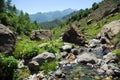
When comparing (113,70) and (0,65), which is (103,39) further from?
(0,65)

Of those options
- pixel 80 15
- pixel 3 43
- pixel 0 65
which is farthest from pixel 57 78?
pixel 80 15

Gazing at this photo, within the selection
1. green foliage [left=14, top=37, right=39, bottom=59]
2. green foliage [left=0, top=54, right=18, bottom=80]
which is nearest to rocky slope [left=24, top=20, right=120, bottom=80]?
green foliage [left=14, top=37, right=39, bottom=59]

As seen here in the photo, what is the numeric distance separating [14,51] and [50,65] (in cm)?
561

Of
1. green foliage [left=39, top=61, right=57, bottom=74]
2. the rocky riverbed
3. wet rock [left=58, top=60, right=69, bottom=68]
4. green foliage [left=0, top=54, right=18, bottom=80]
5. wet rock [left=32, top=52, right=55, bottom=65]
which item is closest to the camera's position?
green foliage [left=0, top=54, right=18, bottom=80]

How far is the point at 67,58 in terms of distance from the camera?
98.6 ft

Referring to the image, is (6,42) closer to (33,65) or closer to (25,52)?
(25,52)

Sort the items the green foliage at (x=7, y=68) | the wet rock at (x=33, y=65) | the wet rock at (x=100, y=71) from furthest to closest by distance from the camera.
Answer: the wet rock at (x=33, y=65), the wet rock at (x=100, y=71), the green foliage at (x=7, y=68)

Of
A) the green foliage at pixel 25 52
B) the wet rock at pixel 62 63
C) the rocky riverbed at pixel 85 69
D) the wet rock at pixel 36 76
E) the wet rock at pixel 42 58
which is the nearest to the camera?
the wet rock at pixel 36 76

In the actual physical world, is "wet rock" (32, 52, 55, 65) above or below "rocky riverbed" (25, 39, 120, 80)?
above

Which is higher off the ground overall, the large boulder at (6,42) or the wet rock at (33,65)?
the large boulder at (6,42)

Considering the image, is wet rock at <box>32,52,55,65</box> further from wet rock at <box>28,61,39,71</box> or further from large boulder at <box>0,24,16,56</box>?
large boulder at <box>0,24,16,56</box>

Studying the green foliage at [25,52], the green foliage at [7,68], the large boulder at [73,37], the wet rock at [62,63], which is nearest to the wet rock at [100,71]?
the wet rock at [62,63]

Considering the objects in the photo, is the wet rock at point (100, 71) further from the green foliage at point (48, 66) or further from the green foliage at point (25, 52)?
the green foliage at point (25, 52)

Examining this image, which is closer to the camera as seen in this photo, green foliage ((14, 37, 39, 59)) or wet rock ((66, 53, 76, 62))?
green foliage ((14, 37, 39, 59))
